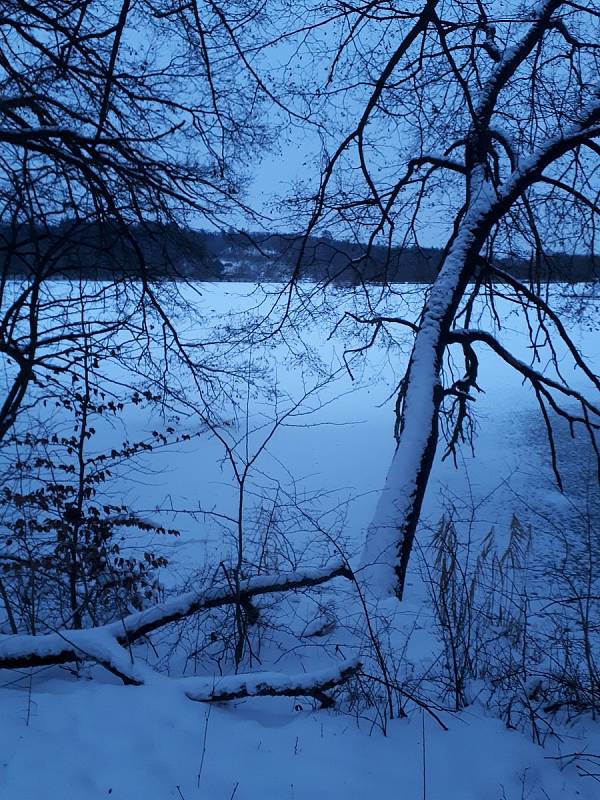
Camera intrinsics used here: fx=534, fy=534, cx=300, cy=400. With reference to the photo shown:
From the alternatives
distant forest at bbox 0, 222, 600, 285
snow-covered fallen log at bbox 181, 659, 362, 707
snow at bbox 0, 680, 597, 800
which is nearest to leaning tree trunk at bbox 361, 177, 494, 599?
distant forest at bbox 0, 222, 600, 285

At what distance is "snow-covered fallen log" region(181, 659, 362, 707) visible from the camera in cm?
220

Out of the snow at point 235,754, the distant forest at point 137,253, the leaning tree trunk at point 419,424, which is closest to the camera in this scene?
the snow at point 235,754

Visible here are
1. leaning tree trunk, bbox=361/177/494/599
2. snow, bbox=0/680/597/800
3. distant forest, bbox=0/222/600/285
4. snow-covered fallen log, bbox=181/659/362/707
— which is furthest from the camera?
leaning tree trunk, bbox=361/177/494/599

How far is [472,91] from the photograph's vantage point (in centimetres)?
543

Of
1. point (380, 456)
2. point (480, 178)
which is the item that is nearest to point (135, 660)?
point (480, 178)

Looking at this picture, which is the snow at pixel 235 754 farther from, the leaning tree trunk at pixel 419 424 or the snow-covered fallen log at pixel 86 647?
the leaning tree trunk at pixel 419 424

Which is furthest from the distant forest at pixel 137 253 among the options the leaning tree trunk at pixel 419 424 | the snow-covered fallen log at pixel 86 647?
the snow-covered fallen log at pixel 86 647

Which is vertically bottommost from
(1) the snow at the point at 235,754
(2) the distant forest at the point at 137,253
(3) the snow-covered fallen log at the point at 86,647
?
(1) the snow at the point at 235,754

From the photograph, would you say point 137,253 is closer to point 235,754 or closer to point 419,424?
point 419,424

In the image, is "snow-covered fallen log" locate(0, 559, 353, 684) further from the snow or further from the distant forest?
the distant forest

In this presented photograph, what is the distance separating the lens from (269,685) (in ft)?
7.45

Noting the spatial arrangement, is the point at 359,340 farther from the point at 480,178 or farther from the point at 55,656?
the point at 55,656

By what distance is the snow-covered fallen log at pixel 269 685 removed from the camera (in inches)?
→ 86.7

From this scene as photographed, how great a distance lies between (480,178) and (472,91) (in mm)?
837
